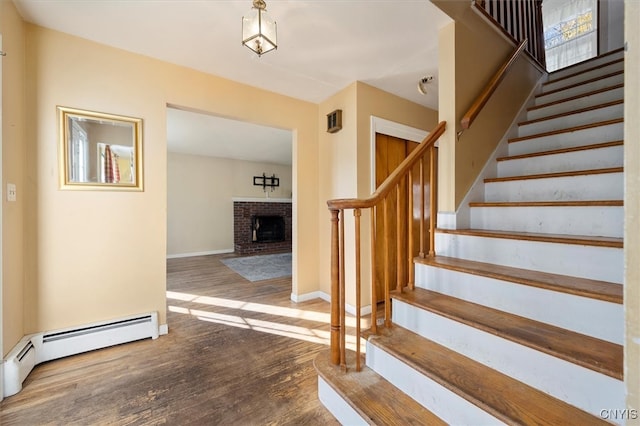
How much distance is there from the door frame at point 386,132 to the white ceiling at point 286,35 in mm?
393

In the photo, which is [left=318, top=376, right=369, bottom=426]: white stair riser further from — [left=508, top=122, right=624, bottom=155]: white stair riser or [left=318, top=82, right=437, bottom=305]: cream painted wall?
[left=508, top=122, right=624, bottom=155]: white stair riser

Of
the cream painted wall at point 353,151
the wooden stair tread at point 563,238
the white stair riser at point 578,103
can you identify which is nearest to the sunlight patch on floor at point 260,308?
the cream painted wall at point 353,151

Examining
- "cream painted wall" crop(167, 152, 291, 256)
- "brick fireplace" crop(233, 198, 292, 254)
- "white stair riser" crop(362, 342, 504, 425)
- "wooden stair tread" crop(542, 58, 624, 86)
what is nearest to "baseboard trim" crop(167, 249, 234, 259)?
"cream painted wall" crop(167, 152, 291, 256)

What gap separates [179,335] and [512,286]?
8.45 feet

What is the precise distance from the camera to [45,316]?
1.93 meters

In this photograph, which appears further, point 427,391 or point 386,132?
point 386,132

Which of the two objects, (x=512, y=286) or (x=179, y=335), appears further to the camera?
(x=179, y=335)

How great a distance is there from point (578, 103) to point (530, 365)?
7.96ft

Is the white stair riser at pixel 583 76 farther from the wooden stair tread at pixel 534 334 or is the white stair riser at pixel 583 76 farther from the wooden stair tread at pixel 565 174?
the wooden stair tread at pixel 534 334

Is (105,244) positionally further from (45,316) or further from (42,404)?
(42,404)

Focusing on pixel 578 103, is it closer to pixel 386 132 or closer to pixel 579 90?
pixel 579 90

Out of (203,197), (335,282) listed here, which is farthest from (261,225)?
(335,282)

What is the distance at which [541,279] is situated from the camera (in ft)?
4.08

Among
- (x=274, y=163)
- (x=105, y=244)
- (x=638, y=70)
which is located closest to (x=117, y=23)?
(x=105, y=244)
